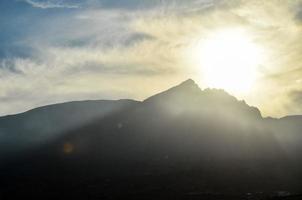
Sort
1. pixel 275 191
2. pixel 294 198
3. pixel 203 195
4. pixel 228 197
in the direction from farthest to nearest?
1. pixel 275 191
2. pixel 203 195
3. pixel 228 197
4. pixel 294 198

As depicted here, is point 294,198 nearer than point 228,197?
Yes

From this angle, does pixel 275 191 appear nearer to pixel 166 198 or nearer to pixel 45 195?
pixel 166 198

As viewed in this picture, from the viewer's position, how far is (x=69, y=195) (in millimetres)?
189875

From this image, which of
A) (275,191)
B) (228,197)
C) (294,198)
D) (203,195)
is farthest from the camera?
(275,191)

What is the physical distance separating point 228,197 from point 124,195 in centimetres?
4770

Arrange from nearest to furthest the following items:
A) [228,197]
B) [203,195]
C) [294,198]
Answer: [294,198] → [228,197] → [203,195]

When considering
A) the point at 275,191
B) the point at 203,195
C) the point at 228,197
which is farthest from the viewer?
the point at 275,191

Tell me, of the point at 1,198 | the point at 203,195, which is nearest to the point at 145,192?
the point at 203,195

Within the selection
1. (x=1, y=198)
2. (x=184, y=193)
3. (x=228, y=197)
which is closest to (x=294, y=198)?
(x=228, y=197)

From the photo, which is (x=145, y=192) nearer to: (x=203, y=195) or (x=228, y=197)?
(x=203, y=195)

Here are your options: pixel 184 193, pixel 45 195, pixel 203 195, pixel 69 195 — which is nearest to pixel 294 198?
pixel 203 195

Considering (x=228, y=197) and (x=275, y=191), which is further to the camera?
(x=275, y=191)

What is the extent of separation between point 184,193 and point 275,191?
4528 centimetres

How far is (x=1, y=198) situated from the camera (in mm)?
199750
